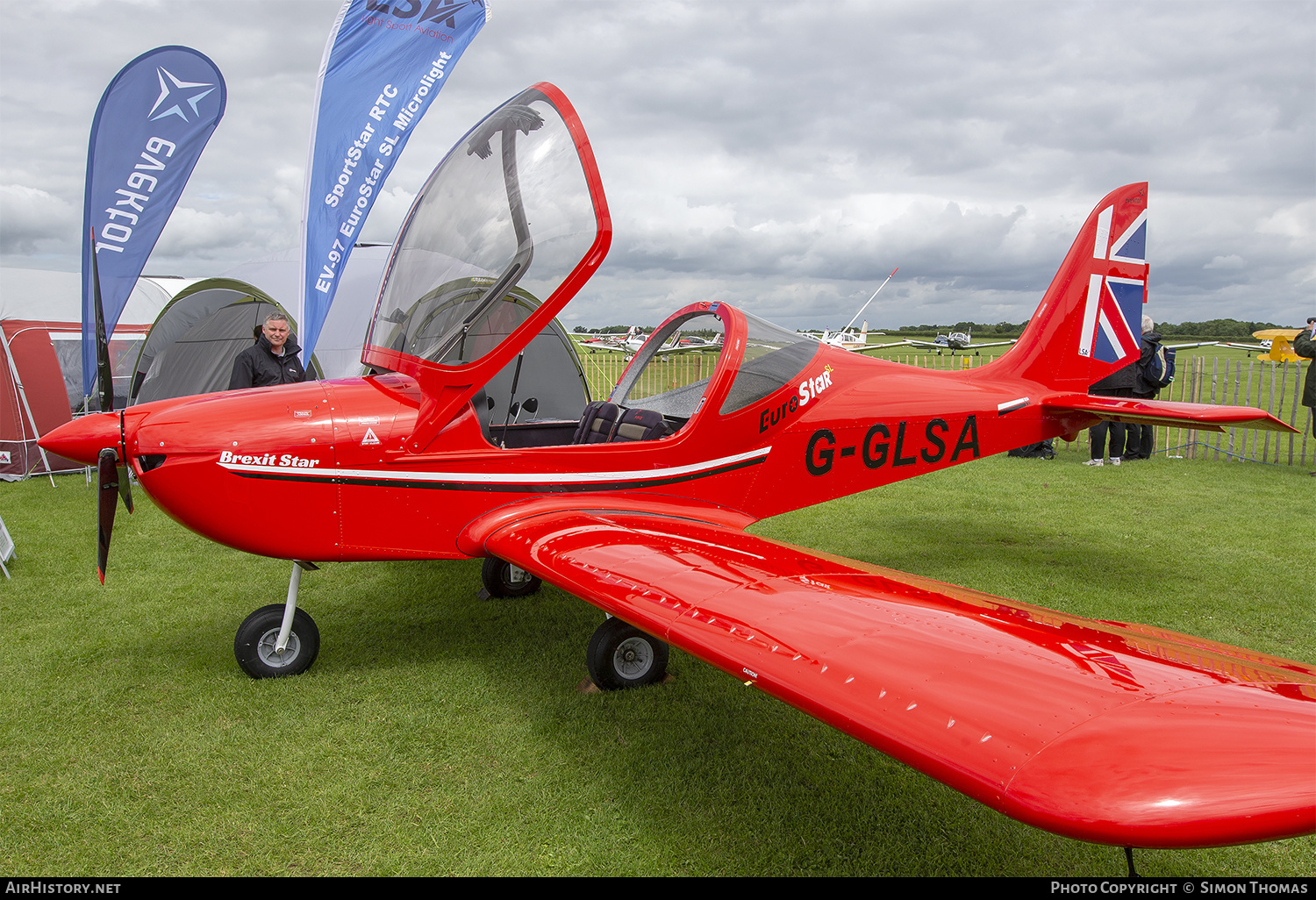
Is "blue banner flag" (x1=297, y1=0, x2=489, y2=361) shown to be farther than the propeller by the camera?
Yes

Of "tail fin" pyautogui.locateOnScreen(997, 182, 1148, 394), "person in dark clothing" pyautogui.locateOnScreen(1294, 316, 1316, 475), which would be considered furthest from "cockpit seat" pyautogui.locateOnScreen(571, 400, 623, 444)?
"person in dark clothing" pyautogui.locateOnScreen(1294, 316, 1316, 475)

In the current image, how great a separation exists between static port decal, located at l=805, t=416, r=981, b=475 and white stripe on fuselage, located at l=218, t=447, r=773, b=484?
1.31 ft

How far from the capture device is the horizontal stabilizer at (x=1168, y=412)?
4375 mm

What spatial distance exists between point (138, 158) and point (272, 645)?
239 inches

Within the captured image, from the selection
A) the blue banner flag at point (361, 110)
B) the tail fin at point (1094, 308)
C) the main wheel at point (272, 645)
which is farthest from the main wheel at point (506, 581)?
the tail fin at point (1094, 308)

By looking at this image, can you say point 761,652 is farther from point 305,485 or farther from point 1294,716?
point 305,485

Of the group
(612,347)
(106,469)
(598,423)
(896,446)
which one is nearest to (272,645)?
(106,469)

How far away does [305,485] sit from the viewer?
3.59 meters

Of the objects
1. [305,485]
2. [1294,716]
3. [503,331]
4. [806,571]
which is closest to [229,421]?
[305,485]

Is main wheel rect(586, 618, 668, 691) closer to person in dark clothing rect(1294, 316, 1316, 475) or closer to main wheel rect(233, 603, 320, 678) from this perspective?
main wheel rect(233, 603, 320, 678)

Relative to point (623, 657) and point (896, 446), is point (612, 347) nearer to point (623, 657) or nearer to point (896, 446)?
point (896, 446)

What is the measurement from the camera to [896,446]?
191 inches

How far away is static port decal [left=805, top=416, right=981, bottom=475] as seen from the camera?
4.68 m

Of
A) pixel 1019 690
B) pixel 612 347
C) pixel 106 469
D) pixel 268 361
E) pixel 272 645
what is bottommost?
pixel 272 645
